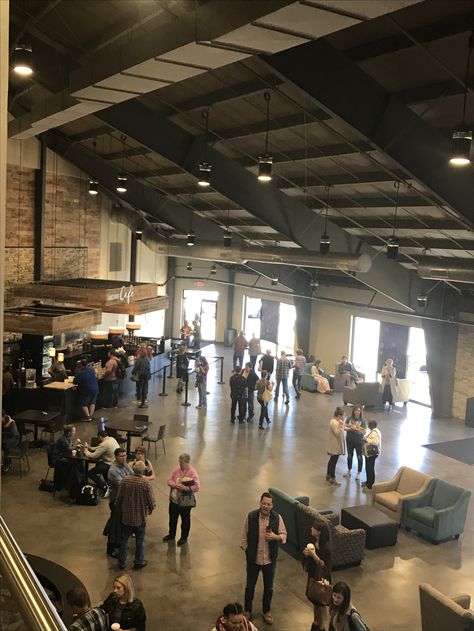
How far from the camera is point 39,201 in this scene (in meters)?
16.3

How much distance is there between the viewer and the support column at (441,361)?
15.8 m

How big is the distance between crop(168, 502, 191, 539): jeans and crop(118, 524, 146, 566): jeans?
68cm

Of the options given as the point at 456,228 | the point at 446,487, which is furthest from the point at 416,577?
the point at 456,228

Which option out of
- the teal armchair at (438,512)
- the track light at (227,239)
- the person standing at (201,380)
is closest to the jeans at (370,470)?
the teal armchair at (438,512)

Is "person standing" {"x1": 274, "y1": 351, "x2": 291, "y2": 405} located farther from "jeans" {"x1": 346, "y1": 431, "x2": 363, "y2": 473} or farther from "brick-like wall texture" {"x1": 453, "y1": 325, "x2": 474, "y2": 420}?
"jeans" {"x1": 346, "y1": 431, "x2": 363, "y2": 473}

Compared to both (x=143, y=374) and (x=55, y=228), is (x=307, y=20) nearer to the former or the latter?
(x=143, y=374)

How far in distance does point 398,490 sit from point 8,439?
6.19m

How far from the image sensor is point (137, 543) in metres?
7.41

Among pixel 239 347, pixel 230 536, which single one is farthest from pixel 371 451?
pixel 239 347

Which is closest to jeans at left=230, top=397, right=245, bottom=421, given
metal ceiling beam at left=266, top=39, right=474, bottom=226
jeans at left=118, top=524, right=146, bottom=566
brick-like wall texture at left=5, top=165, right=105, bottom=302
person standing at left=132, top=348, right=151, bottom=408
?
person standing at left=132, top=348, right=151, bottom=408

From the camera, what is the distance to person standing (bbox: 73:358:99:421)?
43.3ft

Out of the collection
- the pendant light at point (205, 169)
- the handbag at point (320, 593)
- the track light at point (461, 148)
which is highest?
the pendant light at point (205, 169)

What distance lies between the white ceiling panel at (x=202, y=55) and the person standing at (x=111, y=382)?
9764 mm

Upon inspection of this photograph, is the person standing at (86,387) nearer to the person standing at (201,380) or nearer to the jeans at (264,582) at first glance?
the person standing at (201,380)
